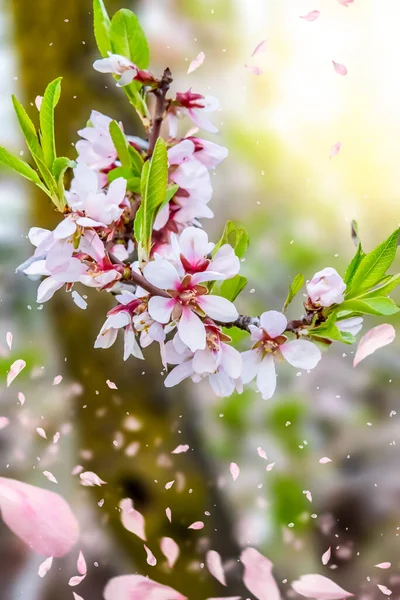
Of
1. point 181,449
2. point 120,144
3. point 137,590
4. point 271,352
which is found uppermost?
point 120,144

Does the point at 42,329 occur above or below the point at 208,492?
above

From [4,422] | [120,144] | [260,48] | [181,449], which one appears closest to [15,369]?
[4,422]

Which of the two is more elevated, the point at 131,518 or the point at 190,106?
the point at 190,106

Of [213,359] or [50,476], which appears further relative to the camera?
[50,476]

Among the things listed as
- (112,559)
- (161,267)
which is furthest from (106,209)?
(112,559)

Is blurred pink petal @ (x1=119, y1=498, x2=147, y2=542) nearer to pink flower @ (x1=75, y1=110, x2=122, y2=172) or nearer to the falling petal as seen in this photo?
the falling petal

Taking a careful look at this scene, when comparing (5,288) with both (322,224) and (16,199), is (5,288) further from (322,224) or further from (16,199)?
(322,224)

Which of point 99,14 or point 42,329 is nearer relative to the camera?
point 99,14

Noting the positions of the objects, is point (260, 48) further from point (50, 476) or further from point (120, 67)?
point (50, 476)
